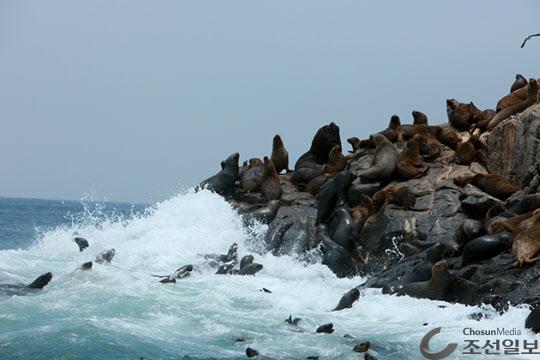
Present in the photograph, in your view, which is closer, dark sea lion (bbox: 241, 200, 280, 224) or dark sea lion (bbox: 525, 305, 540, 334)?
dark sea lion (bbox: 525, 305, 540, 334)

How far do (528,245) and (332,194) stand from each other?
6606 mm

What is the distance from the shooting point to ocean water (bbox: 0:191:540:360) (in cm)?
1115

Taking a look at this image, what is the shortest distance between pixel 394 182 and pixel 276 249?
10.1 feet

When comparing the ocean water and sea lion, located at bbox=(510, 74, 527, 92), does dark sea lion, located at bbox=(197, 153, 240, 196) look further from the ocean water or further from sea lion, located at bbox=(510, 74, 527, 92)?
sea lion, located at bbox=(510, 74, 527, 92)

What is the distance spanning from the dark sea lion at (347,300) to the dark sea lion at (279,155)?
9.70 meters

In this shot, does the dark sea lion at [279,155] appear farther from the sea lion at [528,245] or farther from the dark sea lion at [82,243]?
the sea lion at [528,245]

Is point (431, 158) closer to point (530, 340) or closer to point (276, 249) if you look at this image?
point (276, 249)

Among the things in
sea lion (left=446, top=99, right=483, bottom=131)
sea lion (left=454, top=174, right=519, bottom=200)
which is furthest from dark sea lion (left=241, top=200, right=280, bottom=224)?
sea lion (left=446, top=99, right=483, bottom=131)

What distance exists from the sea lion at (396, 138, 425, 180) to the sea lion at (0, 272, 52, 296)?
837 cm

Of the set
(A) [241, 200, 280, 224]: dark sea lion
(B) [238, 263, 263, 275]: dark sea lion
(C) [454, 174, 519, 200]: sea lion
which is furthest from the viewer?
(A) [241, 200, 280, 224]: dark sea lion

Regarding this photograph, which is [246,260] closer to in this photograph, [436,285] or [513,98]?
[436,285]

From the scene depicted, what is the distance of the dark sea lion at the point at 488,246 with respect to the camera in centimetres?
1482

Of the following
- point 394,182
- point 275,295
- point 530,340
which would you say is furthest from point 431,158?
point 530,340

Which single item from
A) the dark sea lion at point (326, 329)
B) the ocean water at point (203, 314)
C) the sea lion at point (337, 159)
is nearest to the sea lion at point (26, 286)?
the ocean water at point (203, 314)
